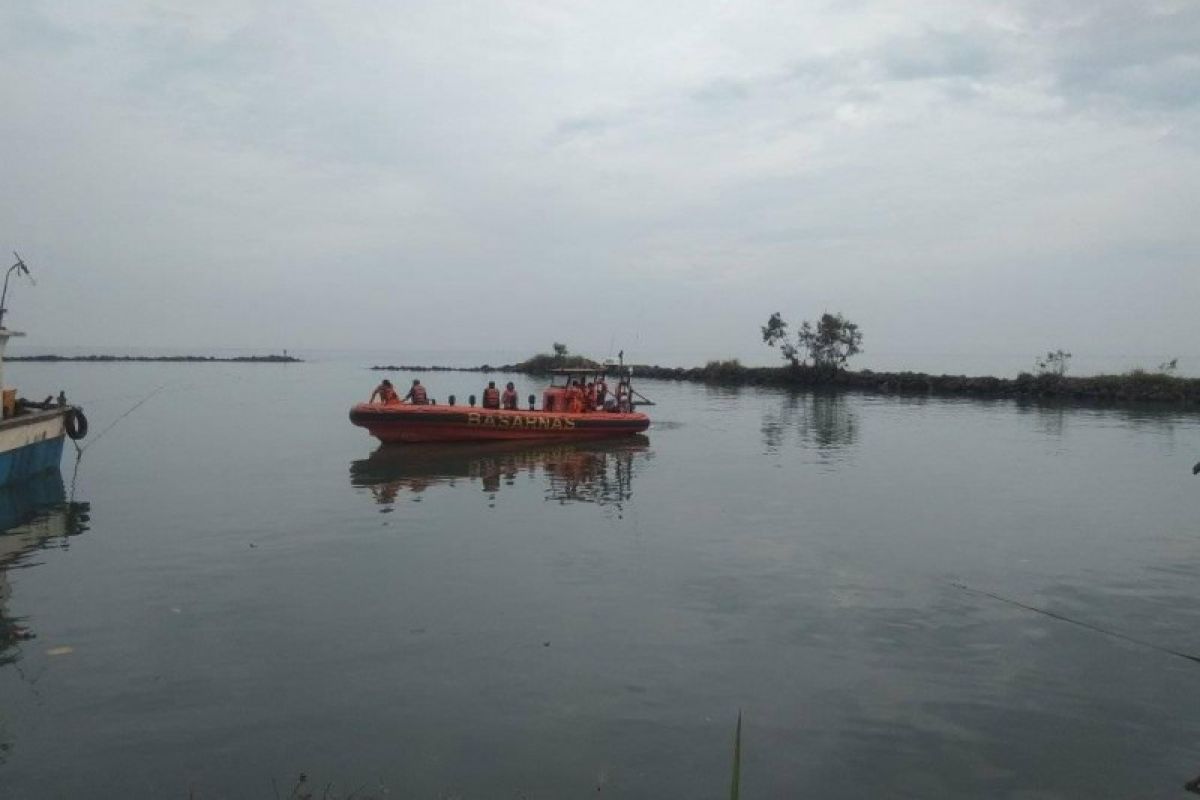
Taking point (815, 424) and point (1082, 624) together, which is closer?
point (1082, 624)

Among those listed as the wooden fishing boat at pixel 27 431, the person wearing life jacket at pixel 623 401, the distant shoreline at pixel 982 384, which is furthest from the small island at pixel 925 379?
the wooden fishing boat at pixel 27 431

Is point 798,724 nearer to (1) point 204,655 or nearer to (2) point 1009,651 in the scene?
(2) point 1009,651

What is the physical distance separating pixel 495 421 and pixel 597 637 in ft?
54.2

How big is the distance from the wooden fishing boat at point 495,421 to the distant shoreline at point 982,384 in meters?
19.8

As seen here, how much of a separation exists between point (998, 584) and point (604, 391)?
61.3 feet

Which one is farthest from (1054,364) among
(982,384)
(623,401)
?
(623,401)

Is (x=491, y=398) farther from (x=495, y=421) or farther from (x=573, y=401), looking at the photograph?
(x=573, y=401)

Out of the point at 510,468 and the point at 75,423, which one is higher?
the point at 75,423

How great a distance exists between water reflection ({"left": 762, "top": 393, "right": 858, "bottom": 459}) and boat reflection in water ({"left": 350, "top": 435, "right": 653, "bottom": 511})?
4.94m

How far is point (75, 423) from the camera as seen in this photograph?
20.5 meters

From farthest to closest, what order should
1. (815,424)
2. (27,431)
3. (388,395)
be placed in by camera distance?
(815,424) → (388,395) → (27,431)

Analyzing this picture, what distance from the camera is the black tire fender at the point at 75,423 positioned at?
20.0 meters

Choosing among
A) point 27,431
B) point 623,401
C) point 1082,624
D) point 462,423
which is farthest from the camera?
point 623,401

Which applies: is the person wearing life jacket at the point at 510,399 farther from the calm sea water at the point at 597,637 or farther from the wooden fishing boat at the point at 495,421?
the calm sea water at the point at 597,637
